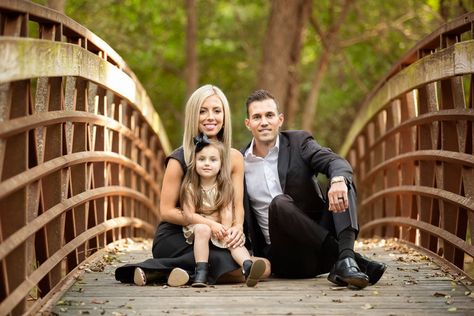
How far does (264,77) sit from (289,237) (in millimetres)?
9414

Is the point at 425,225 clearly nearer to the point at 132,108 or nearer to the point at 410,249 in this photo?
the point at 410,249

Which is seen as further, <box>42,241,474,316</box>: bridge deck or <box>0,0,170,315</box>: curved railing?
<box>42,241,474,316</box>: bridge deck

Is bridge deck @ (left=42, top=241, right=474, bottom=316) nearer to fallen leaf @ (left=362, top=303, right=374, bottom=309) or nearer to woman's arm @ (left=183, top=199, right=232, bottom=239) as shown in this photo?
fallen leaf @ (left=362, top=303, right=374, bottom=309)

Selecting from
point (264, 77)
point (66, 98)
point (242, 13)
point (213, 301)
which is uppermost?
point (242, 13)

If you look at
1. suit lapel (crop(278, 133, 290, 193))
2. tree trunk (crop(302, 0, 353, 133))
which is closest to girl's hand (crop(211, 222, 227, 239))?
suit lapel (crop(278, 133, 290, 193))

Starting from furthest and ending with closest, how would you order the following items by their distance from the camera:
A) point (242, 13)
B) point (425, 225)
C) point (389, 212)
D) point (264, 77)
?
1. point (242, 13)
2. point (264, 77)
3. point (389, 212)
4. point (425, 225)

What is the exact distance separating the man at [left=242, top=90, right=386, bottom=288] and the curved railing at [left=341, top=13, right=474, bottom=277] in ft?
2.58

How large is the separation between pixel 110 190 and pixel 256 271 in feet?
7.24

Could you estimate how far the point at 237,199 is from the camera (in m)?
5.93

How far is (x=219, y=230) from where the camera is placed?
19.0 ft

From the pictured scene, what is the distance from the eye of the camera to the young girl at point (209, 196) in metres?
5.80

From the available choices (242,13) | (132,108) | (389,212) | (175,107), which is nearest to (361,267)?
(389,212)

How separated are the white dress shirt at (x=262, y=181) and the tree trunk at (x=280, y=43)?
8731mm

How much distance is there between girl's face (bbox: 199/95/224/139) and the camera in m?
6.08
